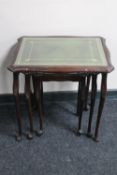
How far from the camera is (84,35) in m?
1.75

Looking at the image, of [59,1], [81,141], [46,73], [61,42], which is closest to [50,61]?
[46,73]

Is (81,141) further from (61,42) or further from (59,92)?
(61,42)

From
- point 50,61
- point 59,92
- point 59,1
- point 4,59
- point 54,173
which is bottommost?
point 54,173

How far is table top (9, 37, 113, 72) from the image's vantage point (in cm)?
135

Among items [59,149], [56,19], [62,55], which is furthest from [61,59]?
[59,149]

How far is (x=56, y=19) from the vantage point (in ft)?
5.54

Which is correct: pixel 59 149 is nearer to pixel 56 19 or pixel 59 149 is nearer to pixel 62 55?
pixel 62 55

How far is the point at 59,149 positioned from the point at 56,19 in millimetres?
836

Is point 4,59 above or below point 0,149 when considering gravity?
above

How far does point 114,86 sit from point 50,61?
784 millimetres

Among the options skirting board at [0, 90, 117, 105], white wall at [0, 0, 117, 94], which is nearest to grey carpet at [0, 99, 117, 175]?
skirting board at [0, 90, 117, 105]

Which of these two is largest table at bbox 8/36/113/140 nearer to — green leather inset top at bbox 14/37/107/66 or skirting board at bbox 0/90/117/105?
green leather inset top at bbox 14/37/107/66

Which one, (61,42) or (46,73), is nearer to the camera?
(46,73)

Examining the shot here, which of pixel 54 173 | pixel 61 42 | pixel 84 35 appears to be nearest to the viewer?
pixel 54 173
